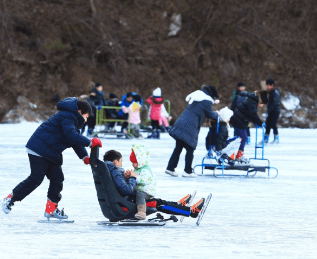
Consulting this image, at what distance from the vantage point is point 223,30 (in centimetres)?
3256

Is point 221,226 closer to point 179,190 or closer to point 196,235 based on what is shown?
point 196,235

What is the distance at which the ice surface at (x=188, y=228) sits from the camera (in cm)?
422

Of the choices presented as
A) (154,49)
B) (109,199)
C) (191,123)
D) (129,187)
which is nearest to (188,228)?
(129,187)

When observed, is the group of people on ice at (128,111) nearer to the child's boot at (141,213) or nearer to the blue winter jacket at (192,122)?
the blue winter jacket at (192,122)

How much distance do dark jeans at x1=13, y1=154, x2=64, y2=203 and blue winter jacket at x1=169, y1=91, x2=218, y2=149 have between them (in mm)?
4100

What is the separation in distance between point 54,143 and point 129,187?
0.74m

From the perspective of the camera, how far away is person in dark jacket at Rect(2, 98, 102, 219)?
5.12 meters

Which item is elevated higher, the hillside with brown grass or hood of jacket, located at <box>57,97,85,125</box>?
the hillside with brown grass

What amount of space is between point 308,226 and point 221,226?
77 cm

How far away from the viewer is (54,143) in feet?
17.1

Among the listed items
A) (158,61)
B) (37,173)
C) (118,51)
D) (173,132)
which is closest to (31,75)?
(118,51)

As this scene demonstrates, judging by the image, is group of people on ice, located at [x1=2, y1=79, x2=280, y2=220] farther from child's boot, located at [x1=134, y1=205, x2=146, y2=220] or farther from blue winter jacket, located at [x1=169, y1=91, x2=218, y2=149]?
blue winter jacket, located at [x1=169, y1=91, x2=218, y2=149]

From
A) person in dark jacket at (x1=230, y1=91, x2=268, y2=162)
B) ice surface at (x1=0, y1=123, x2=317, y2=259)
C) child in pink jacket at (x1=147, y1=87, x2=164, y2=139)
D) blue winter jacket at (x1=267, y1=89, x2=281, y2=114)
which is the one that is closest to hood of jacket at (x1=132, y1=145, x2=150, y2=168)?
ice surface at (x1=0, y1=123, x2=317, y2=259)

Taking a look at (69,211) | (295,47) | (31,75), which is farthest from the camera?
(295,47)
